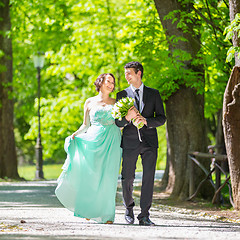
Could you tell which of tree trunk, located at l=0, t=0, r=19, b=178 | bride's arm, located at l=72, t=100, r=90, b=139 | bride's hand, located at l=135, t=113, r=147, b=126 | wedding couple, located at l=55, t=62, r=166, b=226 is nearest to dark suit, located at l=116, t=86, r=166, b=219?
wedding couple, located at l=55, t=62, r=166, b=226

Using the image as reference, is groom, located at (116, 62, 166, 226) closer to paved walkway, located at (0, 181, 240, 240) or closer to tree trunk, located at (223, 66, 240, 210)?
paved walkway, located at (0, 181, 240, 240)

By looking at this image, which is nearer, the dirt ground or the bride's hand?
the bride's hand

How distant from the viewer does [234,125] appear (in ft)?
36.3

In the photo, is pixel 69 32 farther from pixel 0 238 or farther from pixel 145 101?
pixel 0 238

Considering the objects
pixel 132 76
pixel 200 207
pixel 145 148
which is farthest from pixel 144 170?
pixel 200 207

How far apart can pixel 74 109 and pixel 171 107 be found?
14.0 m

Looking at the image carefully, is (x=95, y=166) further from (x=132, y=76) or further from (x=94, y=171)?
(x=132, y=76)

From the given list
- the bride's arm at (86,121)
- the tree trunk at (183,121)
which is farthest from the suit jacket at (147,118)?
the tree trunk at (183,121)

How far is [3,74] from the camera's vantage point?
22094 millimetres

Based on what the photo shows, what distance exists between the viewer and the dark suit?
28.0ft

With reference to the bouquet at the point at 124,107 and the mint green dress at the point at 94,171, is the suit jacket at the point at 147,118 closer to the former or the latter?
the bouquet at the point at 124,107

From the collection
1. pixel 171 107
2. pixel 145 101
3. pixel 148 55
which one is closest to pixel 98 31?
pixel 148 55

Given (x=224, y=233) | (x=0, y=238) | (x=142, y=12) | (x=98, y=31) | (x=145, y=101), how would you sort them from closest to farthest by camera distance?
(x=0, y=238)
(x=224, y=233)
(x=145, y=101)
(x=142, y=12)
(x=98, y=31)

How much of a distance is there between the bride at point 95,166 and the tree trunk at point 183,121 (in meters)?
5.17
